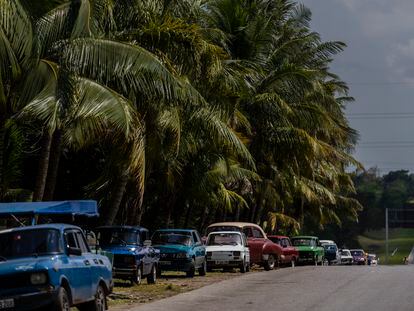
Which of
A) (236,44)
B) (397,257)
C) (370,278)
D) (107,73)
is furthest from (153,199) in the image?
(397,257)

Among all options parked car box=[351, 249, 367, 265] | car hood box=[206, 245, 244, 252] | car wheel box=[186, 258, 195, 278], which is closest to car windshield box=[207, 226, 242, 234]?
car hood box=[206, 245, 244, 252]

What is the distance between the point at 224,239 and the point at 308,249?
43.0ft

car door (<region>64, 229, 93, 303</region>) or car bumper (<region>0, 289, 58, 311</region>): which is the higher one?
car door (<region>64, 229, 93, 303</region>)

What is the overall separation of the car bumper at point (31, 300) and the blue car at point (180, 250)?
14018 millimetres

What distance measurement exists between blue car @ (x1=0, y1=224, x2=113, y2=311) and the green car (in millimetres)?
28037

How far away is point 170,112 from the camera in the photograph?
2377 centimetres

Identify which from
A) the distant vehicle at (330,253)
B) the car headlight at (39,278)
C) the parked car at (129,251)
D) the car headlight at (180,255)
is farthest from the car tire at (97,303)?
the distant vehicle at (330,253)

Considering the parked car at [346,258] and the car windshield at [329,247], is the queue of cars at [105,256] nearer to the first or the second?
the car windshield at [329,247]

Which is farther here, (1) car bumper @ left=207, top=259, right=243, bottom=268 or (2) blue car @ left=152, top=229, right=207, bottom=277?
(1) car bumper @ left=207, top=259, right=243, bottom=268

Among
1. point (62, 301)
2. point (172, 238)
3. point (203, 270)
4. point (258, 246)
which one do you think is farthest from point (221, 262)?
point (62, 301)

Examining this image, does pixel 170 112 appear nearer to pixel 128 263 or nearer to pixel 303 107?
pixel 128 263

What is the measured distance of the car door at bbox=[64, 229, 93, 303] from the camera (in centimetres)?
1329

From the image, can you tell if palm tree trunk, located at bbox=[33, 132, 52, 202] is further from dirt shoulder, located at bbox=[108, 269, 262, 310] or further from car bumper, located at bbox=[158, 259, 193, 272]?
car bumper, located at bbox=[158, 259, 193, 272]

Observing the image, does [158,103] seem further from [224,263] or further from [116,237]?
[224,263]
